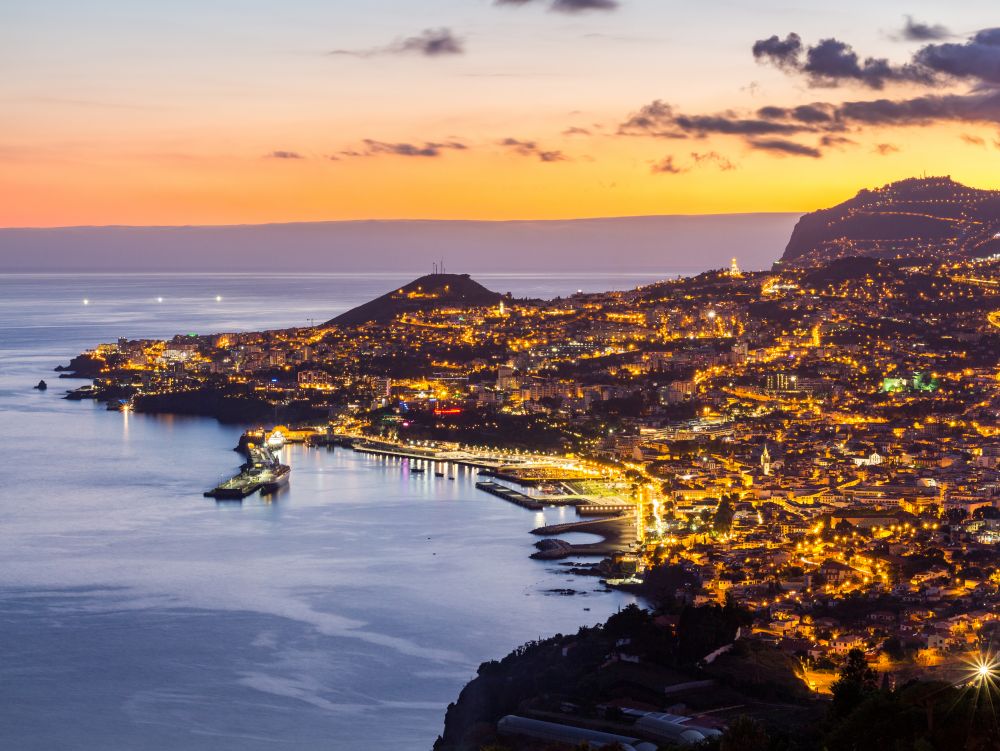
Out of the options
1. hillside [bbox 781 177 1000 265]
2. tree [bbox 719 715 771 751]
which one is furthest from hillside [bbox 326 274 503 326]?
tree [bbox 719 715 771 751]

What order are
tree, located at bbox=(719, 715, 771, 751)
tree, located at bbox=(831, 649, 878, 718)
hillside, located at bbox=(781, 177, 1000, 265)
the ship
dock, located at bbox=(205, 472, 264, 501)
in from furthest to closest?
hillside, located at bbox=(781, 177, 1000, 265) → the ship → dock, located at bbox=(205, 472, 264, 501) → tree, located at bbox=(831, 649, 878, 718) → tree, located at bbox=(719, 715, 771, 751)

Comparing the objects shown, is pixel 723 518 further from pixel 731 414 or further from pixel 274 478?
pixel 731 414

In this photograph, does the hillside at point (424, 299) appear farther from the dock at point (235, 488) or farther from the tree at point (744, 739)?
the tree at point (744, 739)

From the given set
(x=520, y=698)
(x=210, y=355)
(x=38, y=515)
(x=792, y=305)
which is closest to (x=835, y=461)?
(x=38, y=515)

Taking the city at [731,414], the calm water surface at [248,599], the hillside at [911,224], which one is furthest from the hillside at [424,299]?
the calm water surface at [248,599]

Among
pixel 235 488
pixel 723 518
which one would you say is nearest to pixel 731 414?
pixel 235 488

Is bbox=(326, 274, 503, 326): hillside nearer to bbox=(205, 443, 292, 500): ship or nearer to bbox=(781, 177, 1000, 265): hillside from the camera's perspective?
bbox=(781, 177, 1000, 265): hillside

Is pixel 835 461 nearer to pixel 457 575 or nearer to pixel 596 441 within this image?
pixel 596 441
